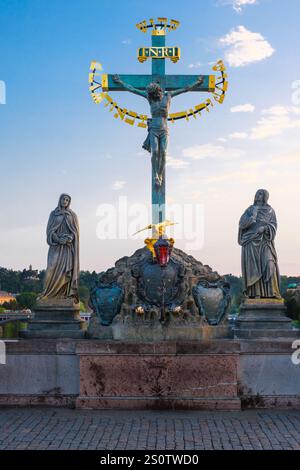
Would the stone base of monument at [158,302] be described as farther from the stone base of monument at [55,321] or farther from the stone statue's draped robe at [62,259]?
the stone statue's draped robe at [62,259]

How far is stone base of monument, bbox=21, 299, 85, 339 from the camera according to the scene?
10625 mm

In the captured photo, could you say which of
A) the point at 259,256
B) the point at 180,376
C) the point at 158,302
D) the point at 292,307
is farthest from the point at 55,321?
the point at 292,307

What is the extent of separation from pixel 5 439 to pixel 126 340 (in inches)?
119

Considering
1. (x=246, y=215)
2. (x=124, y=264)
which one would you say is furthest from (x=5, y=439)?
(x=246, y=215)

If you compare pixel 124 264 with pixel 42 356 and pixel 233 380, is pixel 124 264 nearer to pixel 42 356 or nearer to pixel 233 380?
pixel 42 356

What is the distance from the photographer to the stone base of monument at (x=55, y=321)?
1062 cm

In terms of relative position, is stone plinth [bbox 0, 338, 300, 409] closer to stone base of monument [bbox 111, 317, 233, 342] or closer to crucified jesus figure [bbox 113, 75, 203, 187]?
stone base of monument [bbox 111, 317, 233, 342]

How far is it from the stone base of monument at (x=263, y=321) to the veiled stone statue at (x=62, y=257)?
333 centimetres

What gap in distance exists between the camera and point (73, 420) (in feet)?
27.8

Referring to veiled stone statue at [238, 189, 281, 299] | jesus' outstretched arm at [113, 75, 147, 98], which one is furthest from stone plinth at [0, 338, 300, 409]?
jesus' outstretched arm at [113, 75, 147, 98]

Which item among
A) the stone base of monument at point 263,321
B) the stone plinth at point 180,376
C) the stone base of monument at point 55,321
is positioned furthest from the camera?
the stone base of monument at point 55,321

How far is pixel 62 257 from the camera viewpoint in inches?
432

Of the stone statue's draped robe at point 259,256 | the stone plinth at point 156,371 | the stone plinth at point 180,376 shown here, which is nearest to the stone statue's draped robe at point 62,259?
the stone plinth at point 180,376

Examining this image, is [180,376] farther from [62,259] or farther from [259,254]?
[62,259]
